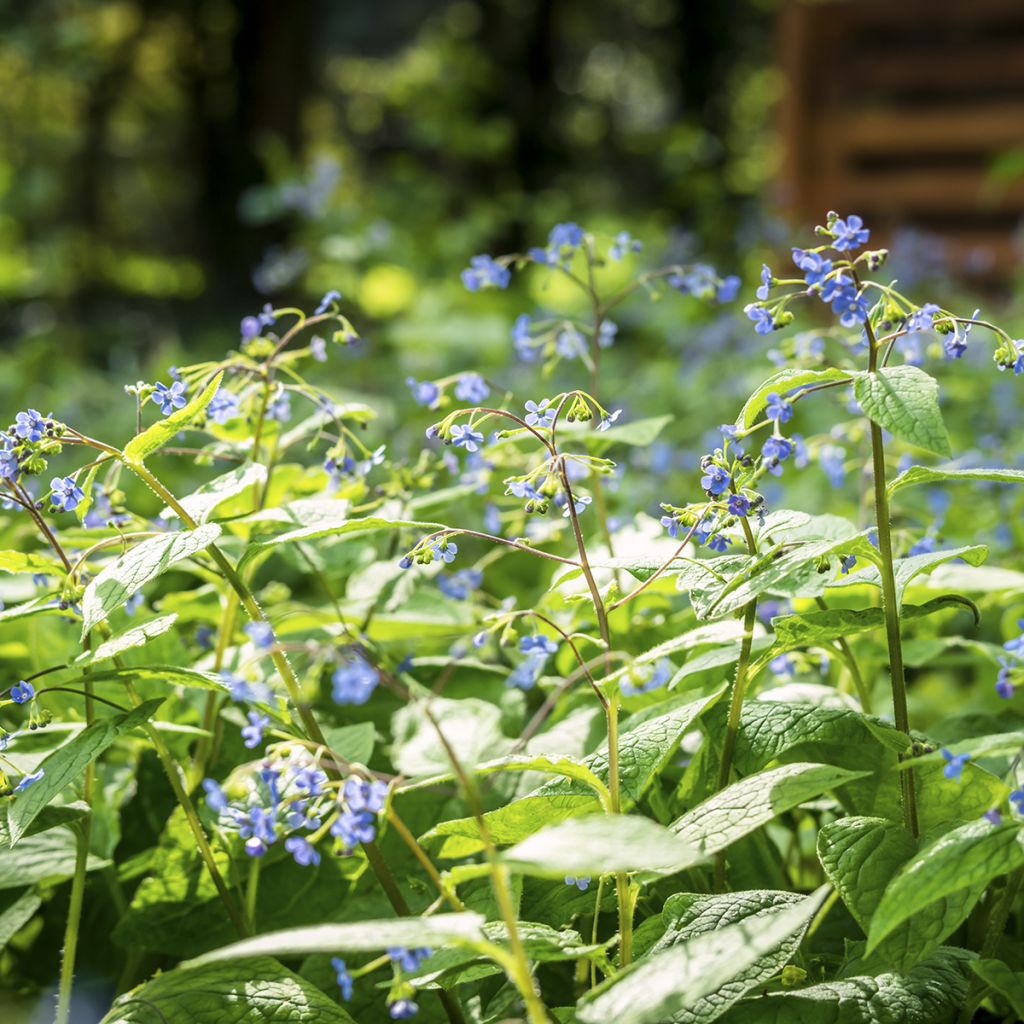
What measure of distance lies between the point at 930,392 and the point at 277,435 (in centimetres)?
95

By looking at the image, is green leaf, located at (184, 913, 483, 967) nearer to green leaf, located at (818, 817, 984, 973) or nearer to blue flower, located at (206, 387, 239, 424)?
green leaf, located at (818, 817, 984, 973)

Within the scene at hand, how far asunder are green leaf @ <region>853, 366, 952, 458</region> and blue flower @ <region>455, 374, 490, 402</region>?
1.98 feet

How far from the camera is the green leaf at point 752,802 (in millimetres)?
1158

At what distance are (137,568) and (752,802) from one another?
645 mm

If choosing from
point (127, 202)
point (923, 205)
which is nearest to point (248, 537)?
point (923, 205)

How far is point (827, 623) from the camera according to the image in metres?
1.31

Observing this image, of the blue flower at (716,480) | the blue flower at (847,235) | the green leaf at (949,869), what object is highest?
the blue flower at (847,235)

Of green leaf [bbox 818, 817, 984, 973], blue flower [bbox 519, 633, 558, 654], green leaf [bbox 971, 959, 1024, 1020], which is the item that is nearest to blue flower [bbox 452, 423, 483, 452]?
blue flower [bbox 519, 633, 558, 654]

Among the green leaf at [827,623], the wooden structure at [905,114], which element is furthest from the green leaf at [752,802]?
the wooden structure at [905,114]

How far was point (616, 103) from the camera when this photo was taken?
39.4 feet

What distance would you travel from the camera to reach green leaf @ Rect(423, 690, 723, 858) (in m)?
1.29

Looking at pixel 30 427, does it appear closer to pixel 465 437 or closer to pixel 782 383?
pixel 465 437

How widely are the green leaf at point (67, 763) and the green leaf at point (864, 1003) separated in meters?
0.66

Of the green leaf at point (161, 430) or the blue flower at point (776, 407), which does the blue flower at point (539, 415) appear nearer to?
the blue flower at point (776, 407)
